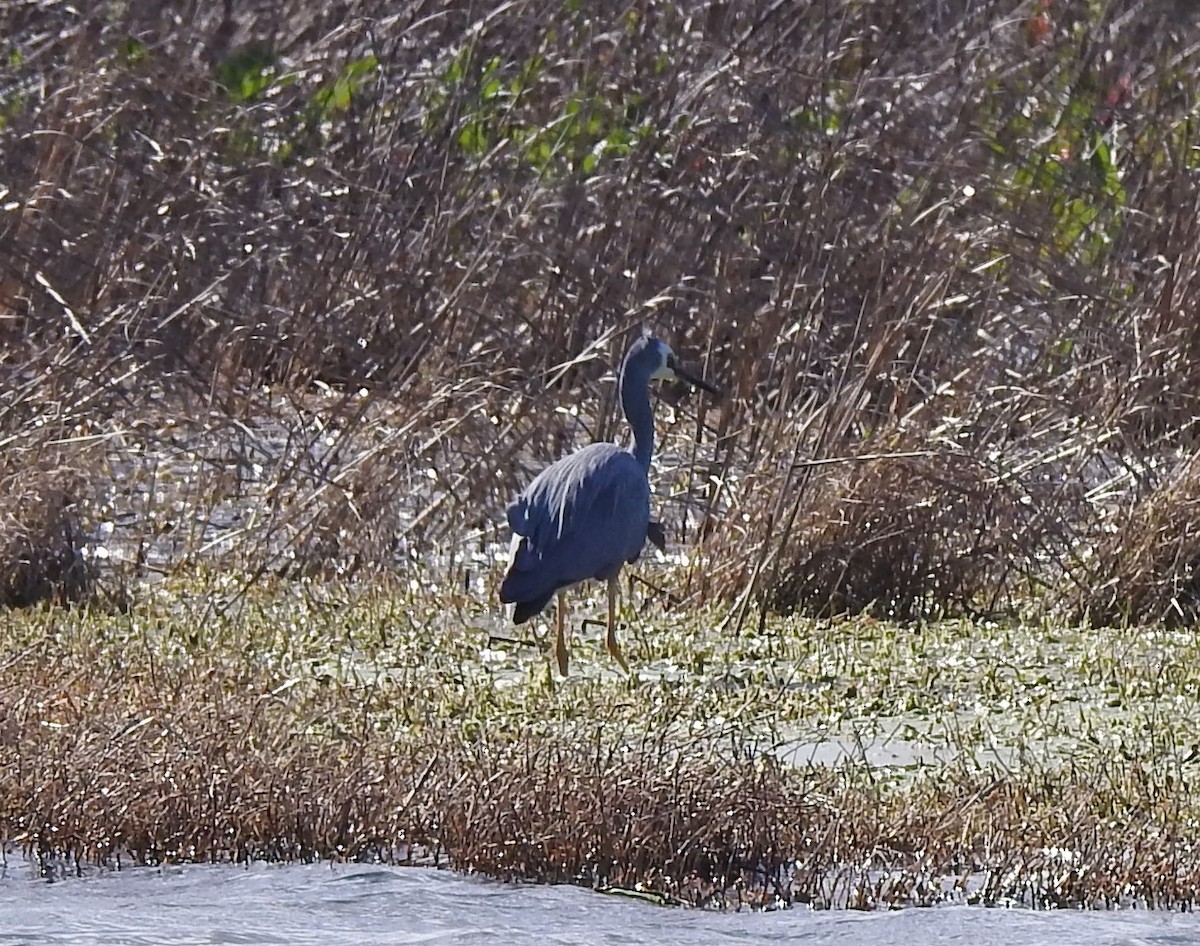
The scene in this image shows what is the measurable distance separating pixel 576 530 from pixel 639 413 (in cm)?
87

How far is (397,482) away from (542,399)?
77cm

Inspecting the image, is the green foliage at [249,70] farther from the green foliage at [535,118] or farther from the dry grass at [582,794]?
the dry grass at [582,794]

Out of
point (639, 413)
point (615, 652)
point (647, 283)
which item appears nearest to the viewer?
point (615, 652)

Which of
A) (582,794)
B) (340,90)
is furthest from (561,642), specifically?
(340,90)

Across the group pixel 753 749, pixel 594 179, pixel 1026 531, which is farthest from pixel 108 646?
pixel 594 179

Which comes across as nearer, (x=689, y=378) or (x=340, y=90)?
(x=689, y=378)

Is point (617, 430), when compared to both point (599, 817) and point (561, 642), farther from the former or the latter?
point (599, 817)

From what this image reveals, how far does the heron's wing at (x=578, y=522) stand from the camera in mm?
7227

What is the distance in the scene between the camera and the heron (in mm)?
7215

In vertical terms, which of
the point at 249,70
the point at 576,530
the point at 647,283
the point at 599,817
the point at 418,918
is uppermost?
the point at 249,70

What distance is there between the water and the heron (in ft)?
6.06

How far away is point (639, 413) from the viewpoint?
8.09 metres

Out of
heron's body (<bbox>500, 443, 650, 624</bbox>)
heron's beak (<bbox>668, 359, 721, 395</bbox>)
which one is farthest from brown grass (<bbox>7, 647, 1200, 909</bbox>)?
heron's beak (<bbox>668, 359, 721, 395</bbox>)

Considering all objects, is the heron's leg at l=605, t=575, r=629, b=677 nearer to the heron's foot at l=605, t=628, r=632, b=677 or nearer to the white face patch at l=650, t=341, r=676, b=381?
the heron's foot at l=605, t=628, r=632, b=677
